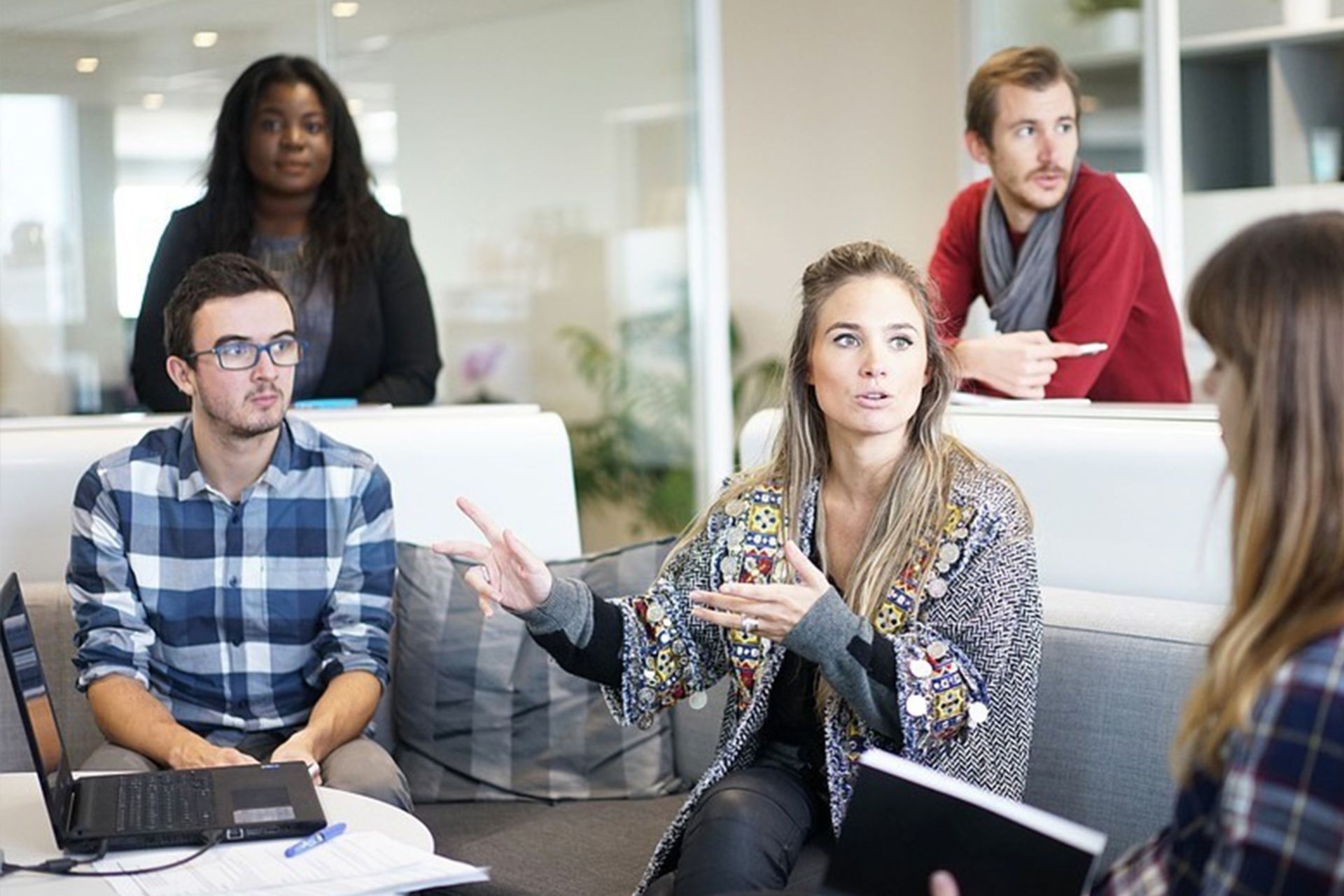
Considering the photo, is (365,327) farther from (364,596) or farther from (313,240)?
(364,596)

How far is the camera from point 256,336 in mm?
2689

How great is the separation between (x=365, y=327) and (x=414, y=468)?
0.56 m

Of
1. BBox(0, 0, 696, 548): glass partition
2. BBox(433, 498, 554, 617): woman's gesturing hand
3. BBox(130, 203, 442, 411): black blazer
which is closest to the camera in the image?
BBox(433, 498, 554, 617): woman's gesturing hand

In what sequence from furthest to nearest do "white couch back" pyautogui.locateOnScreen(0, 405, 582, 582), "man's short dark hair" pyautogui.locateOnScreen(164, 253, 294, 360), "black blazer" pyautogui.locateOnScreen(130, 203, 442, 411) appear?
"black blazer" pyautogui.locateOnScreen(130, 203, 442, 411) < "white couch back" pyautogui.locateOnScreen(0, 405, 582, 582) < "man's short dark hair" pyautogui.locateOnScreen(164, 253, 294, 360)

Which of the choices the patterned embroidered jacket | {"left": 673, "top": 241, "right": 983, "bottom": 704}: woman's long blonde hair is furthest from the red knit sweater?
the patterned embroidered jacket

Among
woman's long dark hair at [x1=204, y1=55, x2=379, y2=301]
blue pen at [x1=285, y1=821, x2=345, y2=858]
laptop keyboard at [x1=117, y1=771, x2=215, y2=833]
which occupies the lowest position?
blue pen at [x1=285, y1=821, x2=345, y2=858]

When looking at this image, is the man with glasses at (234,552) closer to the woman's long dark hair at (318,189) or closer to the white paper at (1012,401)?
the woman's long dark hair at (318,189)

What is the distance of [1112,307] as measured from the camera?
3.06m

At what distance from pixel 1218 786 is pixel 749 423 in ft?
5.73

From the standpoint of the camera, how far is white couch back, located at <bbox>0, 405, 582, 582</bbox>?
298cm

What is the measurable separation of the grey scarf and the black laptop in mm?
1667

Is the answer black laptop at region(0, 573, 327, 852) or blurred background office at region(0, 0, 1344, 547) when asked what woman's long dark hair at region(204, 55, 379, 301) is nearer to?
blurred background office at region(0, 0, 1344, 547)

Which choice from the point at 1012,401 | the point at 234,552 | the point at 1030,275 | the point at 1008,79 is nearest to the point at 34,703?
the point at 234,552

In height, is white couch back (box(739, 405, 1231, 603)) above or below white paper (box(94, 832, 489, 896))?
above
